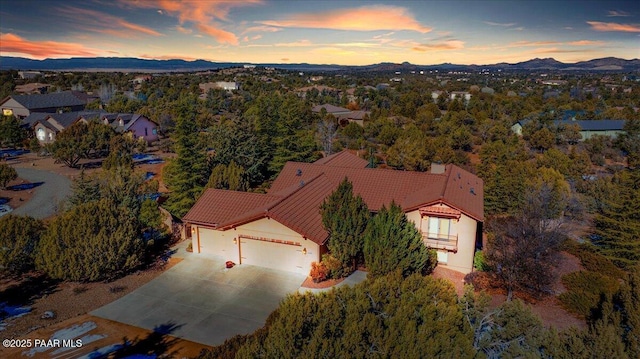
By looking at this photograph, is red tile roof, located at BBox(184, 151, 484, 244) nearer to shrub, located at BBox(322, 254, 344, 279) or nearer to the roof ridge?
the roof ridge

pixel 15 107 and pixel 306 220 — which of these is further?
pixel 15 107

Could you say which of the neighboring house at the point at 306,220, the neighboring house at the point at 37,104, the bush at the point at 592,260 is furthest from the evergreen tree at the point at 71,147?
the bush at the point at 592,260

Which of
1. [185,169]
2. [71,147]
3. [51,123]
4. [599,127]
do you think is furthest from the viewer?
[599,127]

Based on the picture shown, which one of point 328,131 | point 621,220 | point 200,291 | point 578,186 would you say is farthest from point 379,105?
point 200,291

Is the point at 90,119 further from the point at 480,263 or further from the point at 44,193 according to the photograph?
the point at 480,263

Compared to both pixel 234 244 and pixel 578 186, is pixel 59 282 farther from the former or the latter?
pixel 578 186

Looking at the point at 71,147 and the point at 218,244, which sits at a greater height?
the point at 71,147

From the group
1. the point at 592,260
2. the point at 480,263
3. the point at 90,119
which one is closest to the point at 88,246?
the point at 480,263
